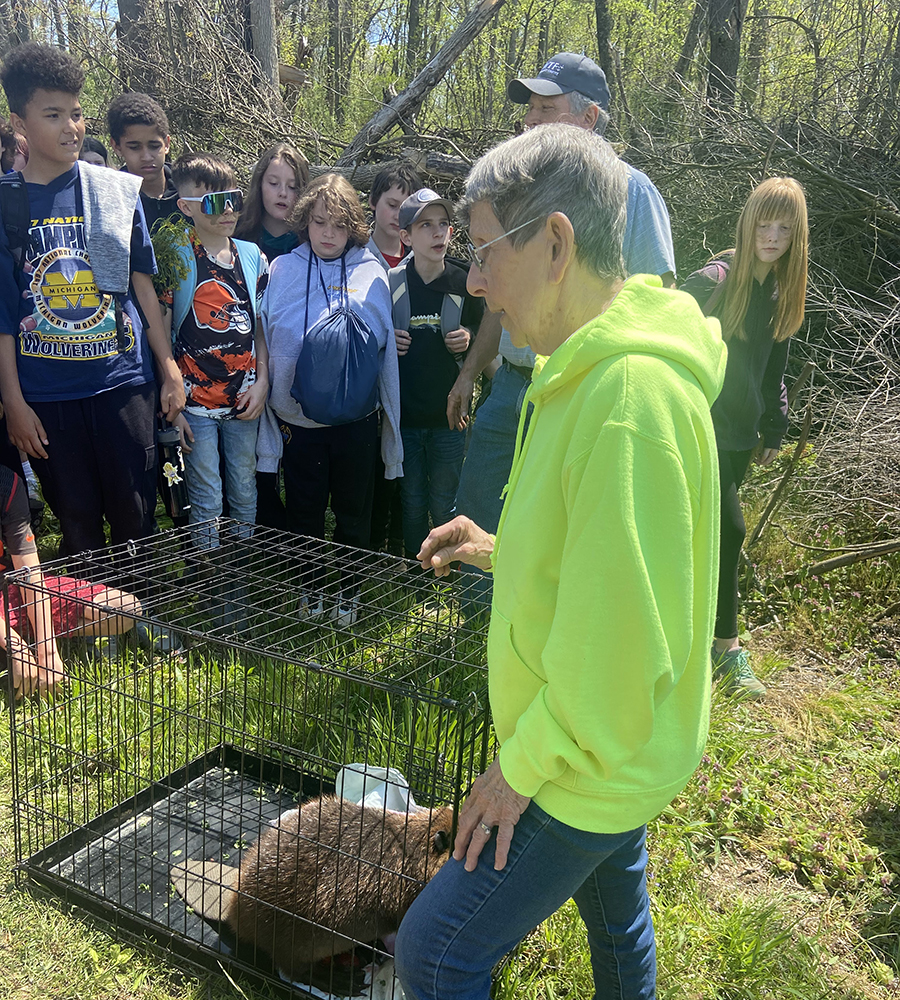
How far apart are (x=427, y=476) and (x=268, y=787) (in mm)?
2006

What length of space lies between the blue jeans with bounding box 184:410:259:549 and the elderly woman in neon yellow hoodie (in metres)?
2.69

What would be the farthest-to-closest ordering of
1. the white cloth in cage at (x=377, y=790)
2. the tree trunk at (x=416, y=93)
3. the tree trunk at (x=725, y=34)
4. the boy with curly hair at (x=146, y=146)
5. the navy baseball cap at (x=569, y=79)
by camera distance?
the tree trunk at (x=725, y=34) → the tree trunk at (x=416, y=93) → the boy with curly hair at (x=146, y=146) → the navy baseball cap at (x=569, y=79) → the white cloth in cage at (x=377, y=790)

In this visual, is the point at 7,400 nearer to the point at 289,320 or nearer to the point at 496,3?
the point at 289,320

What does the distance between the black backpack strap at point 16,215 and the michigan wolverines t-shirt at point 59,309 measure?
22 millimetres

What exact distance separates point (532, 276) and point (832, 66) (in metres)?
6.55

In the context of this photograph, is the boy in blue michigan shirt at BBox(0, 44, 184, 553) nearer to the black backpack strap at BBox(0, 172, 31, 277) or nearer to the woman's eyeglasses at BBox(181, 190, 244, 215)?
the black backpack strap at BBox(0, 172, 31, 277)

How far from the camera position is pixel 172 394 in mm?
3707

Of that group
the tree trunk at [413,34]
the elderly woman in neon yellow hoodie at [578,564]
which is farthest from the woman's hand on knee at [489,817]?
the tree trunk at [413,34]

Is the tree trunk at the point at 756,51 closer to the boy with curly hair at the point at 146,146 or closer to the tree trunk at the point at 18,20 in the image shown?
the boy with curly hair at the point at 146,146

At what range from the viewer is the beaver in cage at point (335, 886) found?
2.11 m

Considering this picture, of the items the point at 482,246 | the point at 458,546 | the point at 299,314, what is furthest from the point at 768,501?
the point at 482,246

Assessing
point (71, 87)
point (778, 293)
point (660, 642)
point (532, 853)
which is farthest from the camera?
point (778, 293)

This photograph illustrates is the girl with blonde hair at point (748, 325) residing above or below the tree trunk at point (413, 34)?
below

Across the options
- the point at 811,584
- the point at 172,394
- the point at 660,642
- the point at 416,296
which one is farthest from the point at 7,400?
the point at 811,584
